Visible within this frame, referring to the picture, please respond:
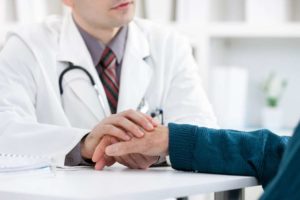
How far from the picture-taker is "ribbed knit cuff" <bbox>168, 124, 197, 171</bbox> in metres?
A: 1.44

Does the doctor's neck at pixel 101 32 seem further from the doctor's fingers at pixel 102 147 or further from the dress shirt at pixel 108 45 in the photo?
the doctor's fingers at pixel 102 147

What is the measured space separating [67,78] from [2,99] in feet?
0.74

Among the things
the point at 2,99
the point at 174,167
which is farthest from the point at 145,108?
the point at 174,167

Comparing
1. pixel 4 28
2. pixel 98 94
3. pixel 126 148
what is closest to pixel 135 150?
pixel 126 148

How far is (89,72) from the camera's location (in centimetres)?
203

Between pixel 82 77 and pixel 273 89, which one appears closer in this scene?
pixel 82 77

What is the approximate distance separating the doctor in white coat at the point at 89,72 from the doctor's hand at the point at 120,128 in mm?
233

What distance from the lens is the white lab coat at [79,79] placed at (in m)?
1.98

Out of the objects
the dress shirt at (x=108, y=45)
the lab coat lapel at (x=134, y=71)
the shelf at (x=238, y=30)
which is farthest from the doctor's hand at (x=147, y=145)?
the shelf at (x=238, y=30)

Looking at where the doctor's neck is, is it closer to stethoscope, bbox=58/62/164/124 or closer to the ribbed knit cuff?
stethoscope, bbox=58/62/164/124

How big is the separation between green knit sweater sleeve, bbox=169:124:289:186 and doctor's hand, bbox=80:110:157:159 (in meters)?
0.09

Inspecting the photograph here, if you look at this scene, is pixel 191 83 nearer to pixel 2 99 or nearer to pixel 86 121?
pixel 86 121

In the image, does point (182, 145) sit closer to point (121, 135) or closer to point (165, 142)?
point (165, 142)

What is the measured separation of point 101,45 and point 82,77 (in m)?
0.14
